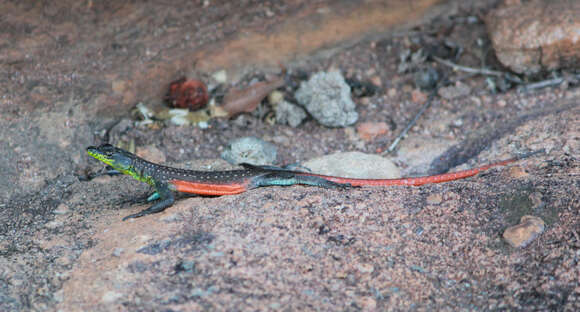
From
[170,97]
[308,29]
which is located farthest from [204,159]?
[308,29]

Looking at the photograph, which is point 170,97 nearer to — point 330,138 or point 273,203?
point 330,138

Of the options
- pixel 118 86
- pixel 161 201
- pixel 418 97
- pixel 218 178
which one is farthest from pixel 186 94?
pixel 418 97

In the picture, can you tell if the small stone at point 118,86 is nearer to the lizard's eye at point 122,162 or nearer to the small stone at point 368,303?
the lizard's eye at point 122,162

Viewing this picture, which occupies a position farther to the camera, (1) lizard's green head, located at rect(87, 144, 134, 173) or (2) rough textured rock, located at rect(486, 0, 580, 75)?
(2) rough textured rock, located at rect(486, 0, 580, 75)

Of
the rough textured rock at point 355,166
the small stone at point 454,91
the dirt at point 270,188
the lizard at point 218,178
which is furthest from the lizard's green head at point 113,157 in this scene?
the small stone at point 454,91

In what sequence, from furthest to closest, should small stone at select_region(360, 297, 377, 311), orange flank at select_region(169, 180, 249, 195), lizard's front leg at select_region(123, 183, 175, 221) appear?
1. orange flank at select_region(169, 180, 249, 195)
2. lizard's front leg at select_region(123, 183, 175, 221)
3. small stone at select_region(360, 297, 377, 311)

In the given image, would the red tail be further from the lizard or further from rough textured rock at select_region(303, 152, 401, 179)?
rough textured rock at select_region(303, 152, 401, 179)

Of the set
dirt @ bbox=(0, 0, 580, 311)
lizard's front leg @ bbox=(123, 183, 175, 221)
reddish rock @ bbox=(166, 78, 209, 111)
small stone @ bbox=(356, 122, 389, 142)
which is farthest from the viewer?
small stone @ bbox=(356, 122, 389, 142)

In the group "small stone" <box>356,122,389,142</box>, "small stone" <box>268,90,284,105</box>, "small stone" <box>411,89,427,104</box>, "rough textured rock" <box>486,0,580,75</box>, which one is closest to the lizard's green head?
"small stone" <box>268,90,284,105</box>
